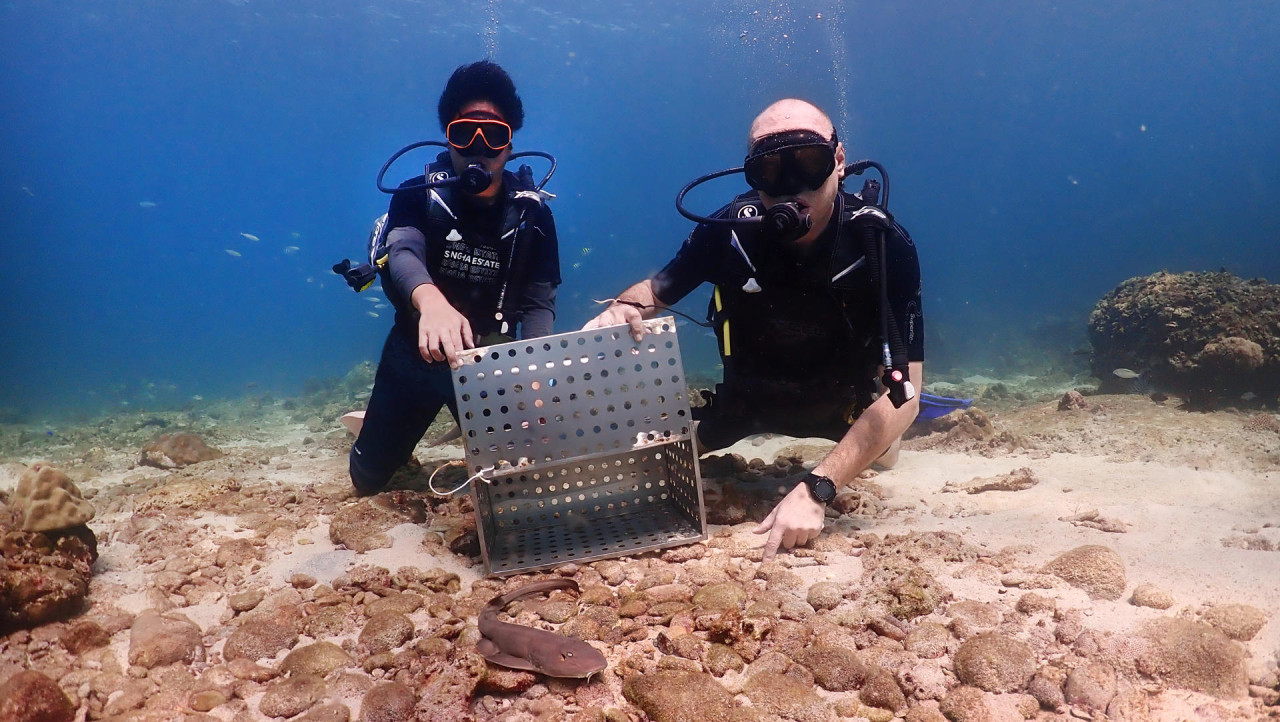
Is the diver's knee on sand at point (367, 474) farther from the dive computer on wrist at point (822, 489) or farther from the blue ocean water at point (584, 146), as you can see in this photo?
the blue ocean water at point (584, 146)

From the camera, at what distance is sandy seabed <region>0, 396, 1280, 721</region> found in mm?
1711

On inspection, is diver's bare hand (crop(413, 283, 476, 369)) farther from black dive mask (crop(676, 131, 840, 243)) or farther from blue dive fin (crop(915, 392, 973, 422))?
blue dive fin (crop(915, 392, 973, 422))

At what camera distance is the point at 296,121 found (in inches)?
2047

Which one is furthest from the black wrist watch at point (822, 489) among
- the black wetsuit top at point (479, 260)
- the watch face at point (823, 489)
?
the black wetsuit top at point (479, 260)

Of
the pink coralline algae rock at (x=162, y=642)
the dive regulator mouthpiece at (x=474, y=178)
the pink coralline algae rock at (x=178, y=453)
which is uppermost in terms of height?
the dive regulator mouthpiece at (x=474, y=178)

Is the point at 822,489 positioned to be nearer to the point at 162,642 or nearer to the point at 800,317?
the point at 800,317

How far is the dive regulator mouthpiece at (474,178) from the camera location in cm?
385

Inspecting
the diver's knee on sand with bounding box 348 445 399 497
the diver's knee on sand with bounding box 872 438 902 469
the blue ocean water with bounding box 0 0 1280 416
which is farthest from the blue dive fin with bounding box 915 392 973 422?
the blue ocean water with bounding box 0 0 1280 416

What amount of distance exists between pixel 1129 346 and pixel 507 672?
35.0 ft

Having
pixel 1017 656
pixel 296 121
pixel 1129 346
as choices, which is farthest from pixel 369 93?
pixel 1017 656

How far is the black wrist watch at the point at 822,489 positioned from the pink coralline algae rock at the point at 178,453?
6.91 m

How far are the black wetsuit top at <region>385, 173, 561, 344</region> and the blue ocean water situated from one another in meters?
16.9

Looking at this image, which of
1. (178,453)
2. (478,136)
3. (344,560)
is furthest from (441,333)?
(178,453)

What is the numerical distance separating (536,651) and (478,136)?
→ 10.8ft
